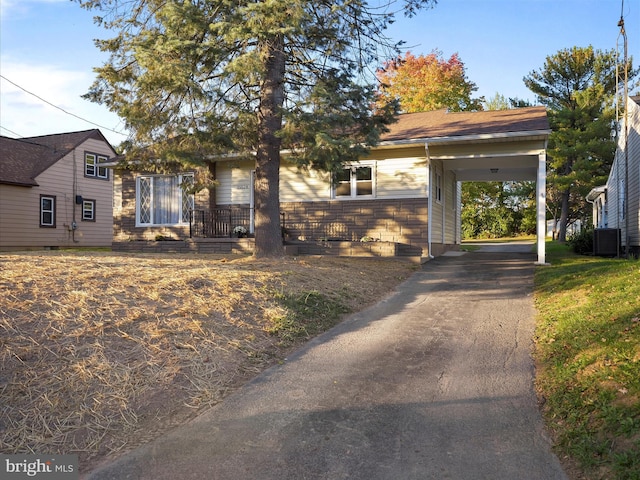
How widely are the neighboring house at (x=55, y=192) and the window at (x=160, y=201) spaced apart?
428 cm

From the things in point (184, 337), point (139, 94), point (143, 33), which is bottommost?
point (184, 337)

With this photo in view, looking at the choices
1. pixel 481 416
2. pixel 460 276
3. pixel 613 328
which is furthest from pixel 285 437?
pixel 460 276

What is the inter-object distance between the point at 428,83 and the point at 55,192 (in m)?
22.4

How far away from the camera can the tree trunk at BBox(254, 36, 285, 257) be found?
34.7 feet

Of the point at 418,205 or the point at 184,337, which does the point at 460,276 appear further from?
the point at 184,337

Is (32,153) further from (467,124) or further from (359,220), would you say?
(467,124)

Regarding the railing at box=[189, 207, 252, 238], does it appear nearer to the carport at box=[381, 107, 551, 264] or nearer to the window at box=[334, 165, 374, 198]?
the window at box=[334, 165, 374, 198]

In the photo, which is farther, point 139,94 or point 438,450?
point 139,94

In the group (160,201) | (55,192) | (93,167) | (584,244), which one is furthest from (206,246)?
(93,167)

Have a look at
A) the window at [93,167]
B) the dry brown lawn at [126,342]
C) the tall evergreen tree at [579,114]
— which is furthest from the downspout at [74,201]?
the tall evergreen tree at [579,114]

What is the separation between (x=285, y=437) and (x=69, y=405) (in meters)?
1.68

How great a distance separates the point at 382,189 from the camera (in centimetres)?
1462

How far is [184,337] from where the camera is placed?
5.04 metres

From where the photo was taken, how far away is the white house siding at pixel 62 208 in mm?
20453
